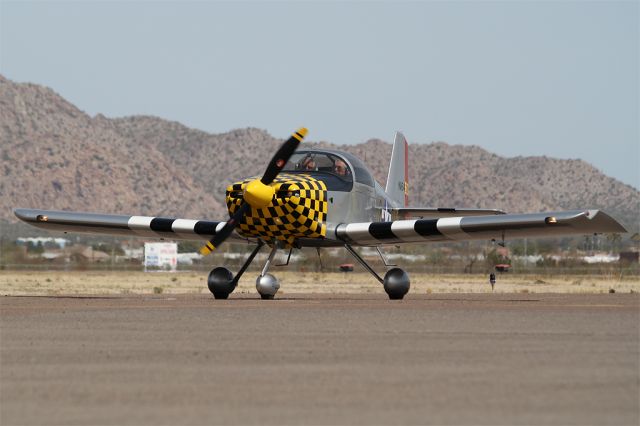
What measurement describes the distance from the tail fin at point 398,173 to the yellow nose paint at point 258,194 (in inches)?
410

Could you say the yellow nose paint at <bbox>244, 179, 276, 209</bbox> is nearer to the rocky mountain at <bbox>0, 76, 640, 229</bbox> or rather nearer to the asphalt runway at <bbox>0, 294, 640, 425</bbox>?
the asphalt runway at <bbox>0, 294, 640, 425</bbox>

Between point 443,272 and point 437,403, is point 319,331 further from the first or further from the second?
point 443,272

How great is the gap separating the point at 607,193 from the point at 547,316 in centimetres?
17843

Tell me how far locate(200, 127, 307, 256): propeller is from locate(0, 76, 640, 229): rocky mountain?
133696mm

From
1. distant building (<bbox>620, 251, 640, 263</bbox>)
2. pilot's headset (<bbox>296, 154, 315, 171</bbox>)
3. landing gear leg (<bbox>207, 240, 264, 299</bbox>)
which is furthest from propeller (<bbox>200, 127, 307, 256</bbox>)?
distant building (<bbox>620, 251, 640, 263</bbox>)

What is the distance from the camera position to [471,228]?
24.0 meters

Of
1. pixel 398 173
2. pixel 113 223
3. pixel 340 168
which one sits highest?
pixel 398 173

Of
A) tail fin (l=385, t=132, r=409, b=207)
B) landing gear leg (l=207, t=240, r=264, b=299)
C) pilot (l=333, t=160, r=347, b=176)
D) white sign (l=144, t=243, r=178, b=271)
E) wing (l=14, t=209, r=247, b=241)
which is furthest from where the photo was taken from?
white sign (l=144, t=243, r=178, b=271)

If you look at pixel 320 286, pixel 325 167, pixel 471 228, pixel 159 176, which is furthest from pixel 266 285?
pixel 159 176

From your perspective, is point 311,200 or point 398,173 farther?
point 398,173

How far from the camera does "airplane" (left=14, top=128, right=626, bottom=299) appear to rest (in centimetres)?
2256

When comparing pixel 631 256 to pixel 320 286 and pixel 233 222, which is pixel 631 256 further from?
pixel 233 222

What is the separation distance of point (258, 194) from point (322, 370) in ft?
40.5

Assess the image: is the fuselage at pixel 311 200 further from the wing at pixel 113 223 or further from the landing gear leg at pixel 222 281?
the wing at pixel 113 223
